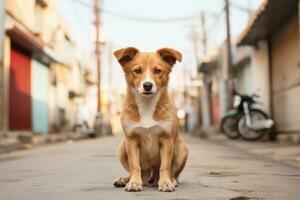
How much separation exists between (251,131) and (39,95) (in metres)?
12.8

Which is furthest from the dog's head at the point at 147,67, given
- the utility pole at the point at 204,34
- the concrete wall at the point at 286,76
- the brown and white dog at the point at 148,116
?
the utility pole at the point at 204,34

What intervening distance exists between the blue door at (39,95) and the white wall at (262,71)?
1068 cm

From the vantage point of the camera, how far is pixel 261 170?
20.6ft

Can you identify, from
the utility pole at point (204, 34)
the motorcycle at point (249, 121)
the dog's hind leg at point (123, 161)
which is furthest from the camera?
→ the utility pole at point (204, 34)

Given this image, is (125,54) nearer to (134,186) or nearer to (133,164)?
(133,164)

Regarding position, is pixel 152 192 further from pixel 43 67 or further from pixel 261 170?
pixel 43 67

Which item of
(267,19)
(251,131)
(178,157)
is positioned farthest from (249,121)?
(178,157)

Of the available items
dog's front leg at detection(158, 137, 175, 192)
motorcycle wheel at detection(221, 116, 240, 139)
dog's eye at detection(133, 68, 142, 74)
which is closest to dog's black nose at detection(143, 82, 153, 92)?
dog's eye at detection(133, 68, 142, 74)

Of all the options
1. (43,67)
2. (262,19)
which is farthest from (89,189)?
(43,67)

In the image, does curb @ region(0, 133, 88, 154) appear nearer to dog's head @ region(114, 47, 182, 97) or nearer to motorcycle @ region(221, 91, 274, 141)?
motorcycle @ region(221, 91, 274, 141)

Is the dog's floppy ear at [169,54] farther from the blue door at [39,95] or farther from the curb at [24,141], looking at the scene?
the blue door at [39,95]

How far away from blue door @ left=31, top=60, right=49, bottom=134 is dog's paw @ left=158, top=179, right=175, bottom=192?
19.3 m

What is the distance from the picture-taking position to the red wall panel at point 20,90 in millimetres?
19500

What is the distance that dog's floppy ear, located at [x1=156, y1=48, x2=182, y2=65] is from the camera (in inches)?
173
